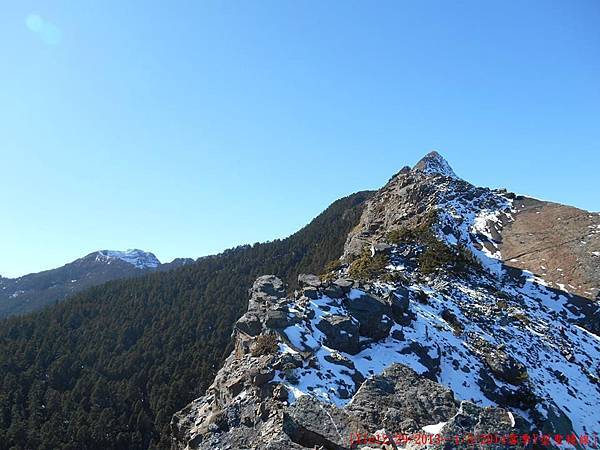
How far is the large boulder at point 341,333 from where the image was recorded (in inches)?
925

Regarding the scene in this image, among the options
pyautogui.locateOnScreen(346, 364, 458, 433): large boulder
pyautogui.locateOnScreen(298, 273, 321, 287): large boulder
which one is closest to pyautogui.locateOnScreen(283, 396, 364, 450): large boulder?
pyautogui.locateOnScreen(346, 364, 458, 433): large boulder

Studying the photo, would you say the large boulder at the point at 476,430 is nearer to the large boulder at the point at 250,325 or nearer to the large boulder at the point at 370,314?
the large boulder at the point at 370,314

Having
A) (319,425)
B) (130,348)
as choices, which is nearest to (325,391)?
(319,425)

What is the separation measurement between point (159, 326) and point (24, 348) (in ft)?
103

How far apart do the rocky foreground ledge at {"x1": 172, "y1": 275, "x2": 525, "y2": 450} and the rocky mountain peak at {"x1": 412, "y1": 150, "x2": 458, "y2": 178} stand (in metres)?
64.0

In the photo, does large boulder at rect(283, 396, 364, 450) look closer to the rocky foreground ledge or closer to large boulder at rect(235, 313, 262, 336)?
the rocky foreground ledge

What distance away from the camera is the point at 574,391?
29.8 meters

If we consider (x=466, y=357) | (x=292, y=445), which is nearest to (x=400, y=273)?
→ (x=466, y=357)

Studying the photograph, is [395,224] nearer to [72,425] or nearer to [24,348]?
[72,425]

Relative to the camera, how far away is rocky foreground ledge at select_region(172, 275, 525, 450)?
13586 mm

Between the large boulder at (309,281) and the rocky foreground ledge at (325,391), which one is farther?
the large boulder at (309,281)

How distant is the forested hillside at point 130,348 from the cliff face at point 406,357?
48692 mm

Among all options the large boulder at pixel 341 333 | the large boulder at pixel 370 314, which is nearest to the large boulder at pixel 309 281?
the large boulder at pixel 370 314

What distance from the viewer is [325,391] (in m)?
18.4
